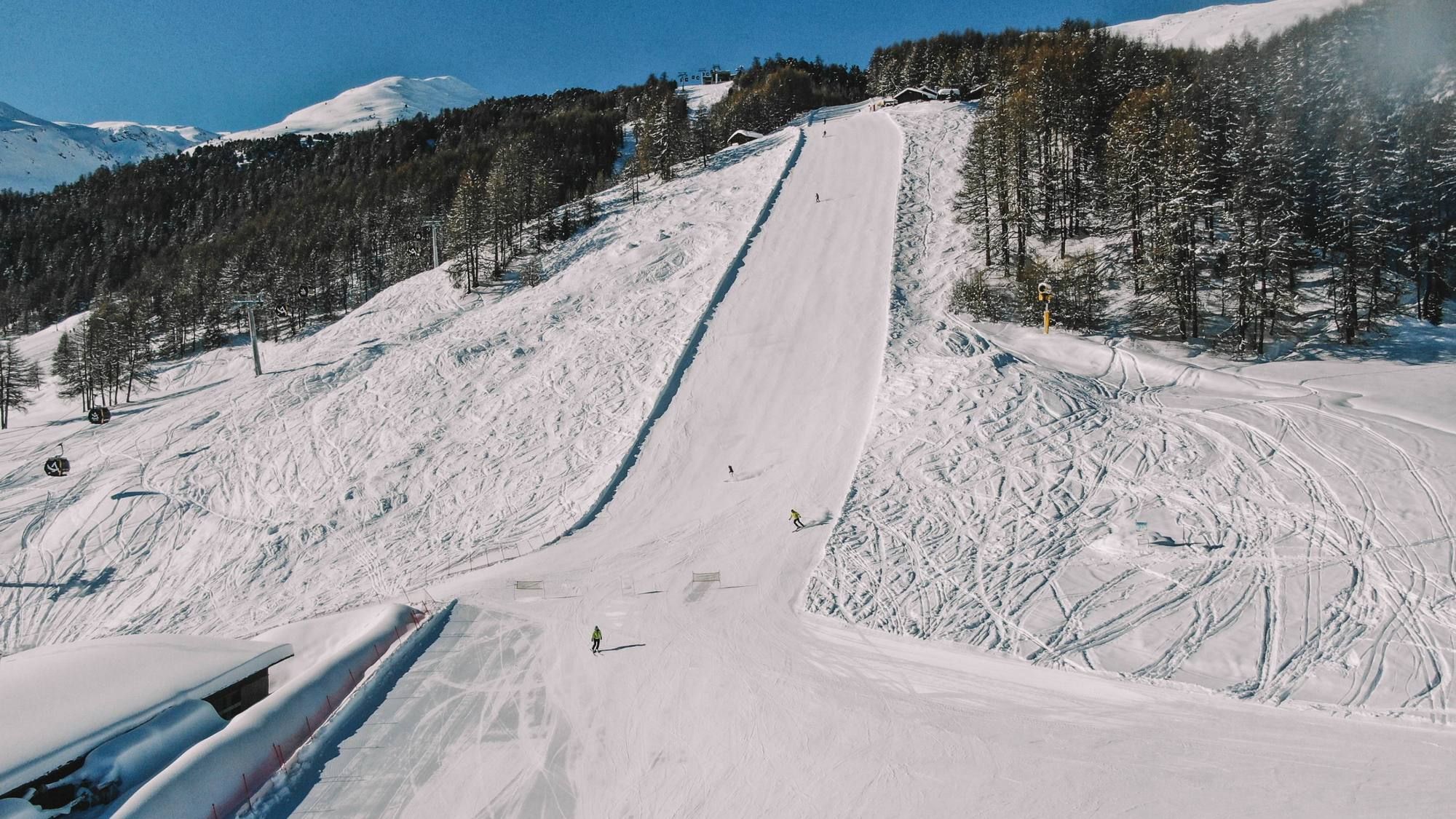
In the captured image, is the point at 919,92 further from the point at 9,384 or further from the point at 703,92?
the point at 9,384

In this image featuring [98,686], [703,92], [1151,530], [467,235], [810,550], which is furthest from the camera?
[703,92]

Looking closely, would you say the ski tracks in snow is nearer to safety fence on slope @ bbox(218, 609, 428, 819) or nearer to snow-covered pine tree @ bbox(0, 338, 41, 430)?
safety fence on slope @ bbox(218, 609, 428, 819)

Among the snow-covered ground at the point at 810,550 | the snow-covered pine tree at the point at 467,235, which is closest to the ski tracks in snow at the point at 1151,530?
the snow-covered ground at the point at 810,550

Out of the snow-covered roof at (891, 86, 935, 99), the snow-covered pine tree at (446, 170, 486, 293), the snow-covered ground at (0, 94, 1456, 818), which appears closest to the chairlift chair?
the snow-covered ground at (0, 94, 1456, 818)

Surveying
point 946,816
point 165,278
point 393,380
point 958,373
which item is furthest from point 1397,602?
point 165,278

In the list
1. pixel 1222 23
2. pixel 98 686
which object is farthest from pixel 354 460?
pixel 1222 23

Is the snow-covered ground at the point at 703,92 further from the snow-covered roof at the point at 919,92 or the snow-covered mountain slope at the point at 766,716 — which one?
the snow-covered mountain slope at the point at 766,716

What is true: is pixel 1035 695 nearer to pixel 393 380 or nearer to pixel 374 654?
pixel 374 654
